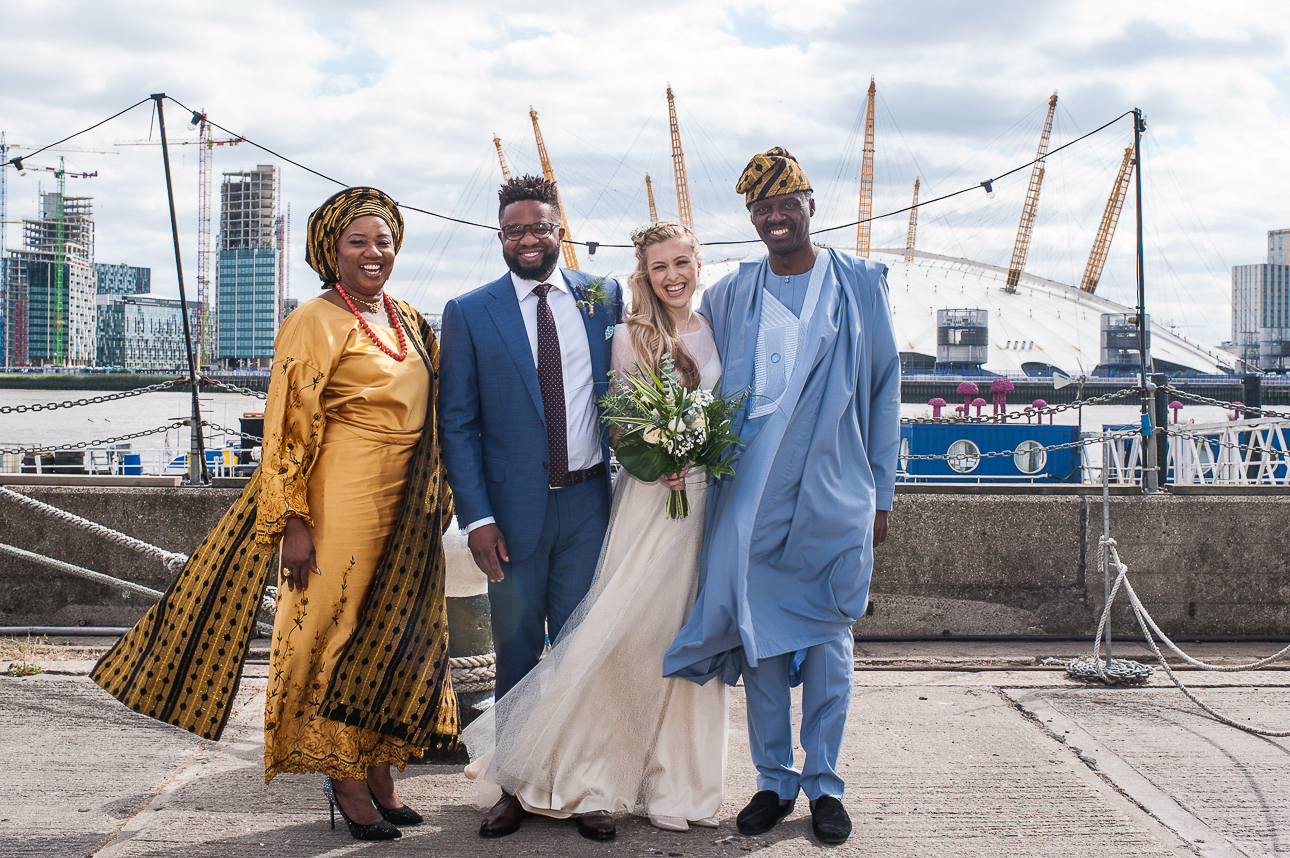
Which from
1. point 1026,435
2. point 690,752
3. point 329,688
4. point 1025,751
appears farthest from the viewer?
point 1026,435

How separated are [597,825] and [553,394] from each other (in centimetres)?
131

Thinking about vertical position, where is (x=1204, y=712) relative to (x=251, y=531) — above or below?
below

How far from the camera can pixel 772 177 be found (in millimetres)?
3143

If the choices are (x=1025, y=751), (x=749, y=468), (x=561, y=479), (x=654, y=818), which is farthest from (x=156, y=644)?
(x=1025, y=751)

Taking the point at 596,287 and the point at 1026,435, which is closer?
the point at 596,287

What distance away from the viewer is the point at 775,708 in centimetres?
301

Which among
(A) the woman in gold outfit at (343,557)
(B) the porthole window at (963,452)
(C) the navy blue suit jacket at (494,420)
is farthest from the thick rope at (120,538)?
(B) the porthole window at (963,452)

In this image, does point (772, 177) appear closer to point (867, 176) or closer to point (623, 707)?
point (623, 707)

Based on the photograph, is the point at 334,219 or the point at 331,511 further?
the point at 334,219

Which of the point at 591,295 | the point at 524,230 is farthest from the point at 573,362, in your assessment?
the point at 524,230

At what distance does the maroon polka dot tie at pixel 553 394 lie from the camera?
298 centimetres

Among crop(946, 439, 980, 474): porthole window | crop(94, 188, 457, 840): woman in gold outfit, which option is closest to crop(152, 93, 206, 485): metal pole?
crop(94, 188, 457, 840): woman in gold outfit

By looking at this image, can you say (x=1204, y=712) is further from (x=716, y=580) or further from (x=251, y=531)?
(x=251, y=531)

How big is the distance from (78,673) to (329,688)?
7.30 feet
